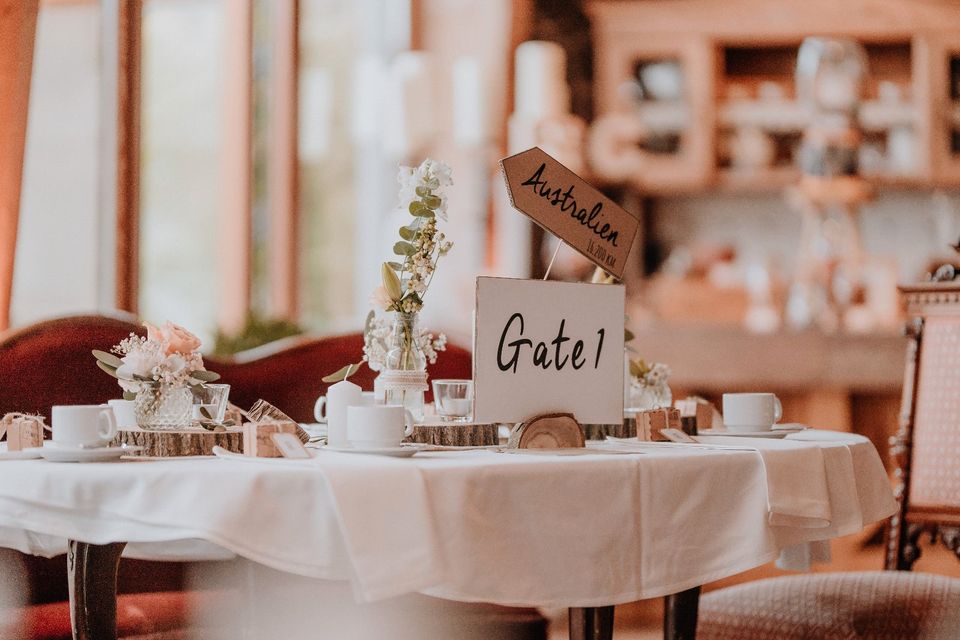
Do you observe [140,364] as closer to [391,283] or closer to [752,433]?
[391,283]

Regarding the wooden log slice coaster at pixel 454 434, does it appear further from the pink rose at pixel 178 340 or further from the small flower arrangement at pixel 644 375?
the small flower arrangement at pixel 644 375

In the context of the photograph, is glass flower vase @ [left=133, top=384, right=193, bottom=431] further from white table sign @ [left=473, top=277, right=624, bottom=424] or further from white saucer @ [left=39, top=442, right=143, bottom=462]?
white table sign @ [left=473, top=277, right=624, bottom=424]

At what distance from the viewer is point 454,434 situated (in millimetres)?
1527

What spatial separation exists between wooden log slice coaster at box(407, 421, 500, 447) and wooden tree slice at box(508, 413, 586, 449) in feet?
0.27

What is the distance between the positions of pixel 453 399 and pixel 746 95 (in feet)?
14.9

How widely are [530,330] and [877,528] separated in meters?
3.57

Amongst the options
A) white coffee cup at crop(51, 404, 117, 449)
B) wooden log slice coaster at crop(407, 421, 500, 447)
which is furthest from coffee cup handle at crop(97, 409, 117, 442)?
wooden log slice coaster at crop(407, 421, 500, 447)

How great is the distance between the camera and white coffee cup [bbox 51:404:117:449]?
130 centimetres

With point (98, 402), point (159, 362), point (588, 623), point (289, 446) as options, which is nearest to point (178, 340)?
point (159, 362)

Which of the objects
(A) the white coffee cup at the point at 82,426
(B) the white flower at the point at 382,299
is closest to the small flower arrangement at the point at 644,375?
(B) the white flower at the point at 382,299

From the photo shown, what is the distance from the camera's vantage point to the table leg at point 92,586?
4.25 feet

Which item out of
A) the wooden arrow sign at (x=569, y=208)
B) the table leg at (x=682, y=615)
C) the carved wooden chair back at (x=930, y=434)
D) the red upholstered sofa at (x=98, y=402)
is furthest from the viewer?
the carved wooden chair back at (x=930, y=434)

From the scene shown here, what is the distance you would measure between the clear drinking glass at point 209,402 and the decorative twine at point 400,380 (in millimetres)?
215

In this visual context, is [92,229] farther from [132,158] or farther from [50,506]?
[50,506]
